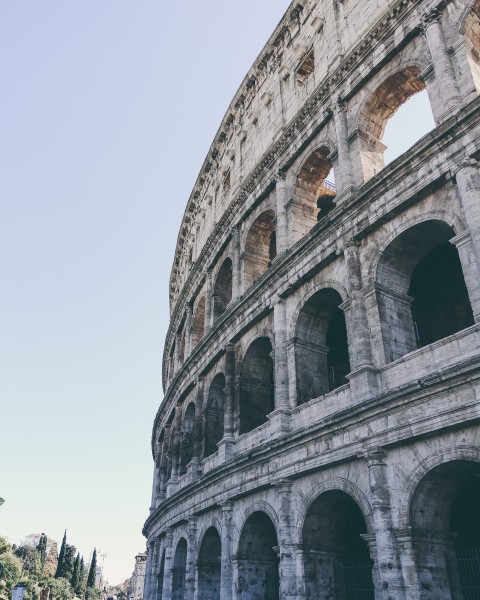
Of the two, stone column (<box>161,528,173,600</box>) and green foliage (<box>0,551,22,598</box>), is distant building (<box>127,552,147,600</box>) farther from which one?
stone column (<box>161,528,173,600</box>)

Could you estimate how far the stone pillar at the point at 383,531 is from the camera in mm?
8859

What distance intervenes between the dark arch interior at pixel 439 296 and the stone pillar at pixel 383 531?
165 inches

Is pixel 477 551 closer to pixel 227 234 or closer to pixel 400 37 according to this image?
pixel 400 37

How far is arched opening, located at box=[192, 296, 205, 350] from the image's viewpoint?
2227 centimetres

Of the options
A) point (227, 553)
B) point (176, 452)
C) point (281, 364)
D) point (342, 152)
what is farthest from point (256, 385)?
point (342, 152)

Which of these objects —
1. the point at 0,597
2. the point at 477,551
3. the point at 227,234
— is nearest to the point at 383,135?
the point at 227,234

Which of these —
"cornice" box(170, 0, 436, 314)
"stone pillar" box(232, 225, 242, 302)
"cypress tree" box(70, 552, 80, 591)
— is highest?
"cornice" box(170, 0, 436, 314)

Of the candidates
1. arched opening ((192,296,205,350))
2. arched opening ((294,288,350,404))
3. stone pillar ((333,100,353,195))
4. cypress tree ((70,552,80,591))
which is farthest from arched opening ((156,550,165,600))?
cypress tree ((70,552,80,591))

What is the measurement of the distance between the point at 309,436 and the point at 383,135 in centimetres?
806

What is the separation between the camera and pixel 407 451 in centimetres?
938

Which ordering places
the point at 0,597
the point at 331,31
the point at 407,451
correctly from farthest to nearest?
1. the point at 0,597
2. the point at 331,31
3. the point at 407,451

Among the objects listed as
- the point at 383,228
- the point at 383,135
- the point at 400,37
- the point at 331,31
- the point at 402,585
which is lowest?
the point at 402,585

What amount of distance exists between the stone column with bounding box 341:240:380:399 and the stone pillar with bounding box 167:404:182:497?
1077 cm

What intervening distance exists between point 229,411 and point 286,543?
184 inches
